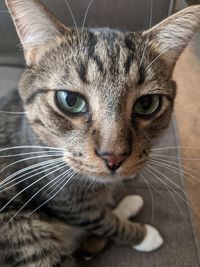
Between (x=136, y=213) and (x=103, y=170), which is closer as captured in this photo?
(x=103, y=170)

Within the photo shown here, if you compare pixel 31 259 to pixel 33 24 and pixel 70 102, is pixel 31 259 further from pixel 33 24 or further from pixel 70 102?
pixel 33 24

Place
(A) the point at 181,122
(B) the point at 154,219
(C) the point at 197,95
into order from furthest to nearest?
(C) the point at 197,95, (A) the point at 181,122, (B) the point at 154,219

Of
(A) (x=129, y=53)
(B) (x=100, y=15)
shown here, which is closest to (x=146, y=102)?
(A) (x=129, y=53)

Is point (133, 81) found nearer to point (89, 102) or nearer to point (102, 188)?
point (89, 102)

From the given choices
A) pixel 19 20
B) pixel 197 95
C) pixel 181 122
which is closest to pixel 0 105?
pixel 19 20

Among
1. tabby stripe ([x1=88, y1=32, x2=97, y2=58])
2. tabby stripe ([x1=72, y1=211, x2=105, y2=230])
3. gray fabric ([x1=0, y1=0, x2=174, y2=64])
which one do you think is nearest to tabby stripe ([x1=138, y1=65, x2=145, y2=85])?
tabby stripe ([x1=88, y1=32, x2=97, y2=58])

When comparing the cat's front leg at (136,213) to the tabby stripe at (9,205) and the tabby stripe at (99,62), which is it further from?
the tabby stripe at (99,62)

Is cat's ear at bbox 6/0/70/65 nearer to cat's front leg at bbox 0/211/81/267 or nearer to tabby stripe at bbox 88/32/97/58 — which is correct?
tabby stripe at bbox 88/32/97/58
